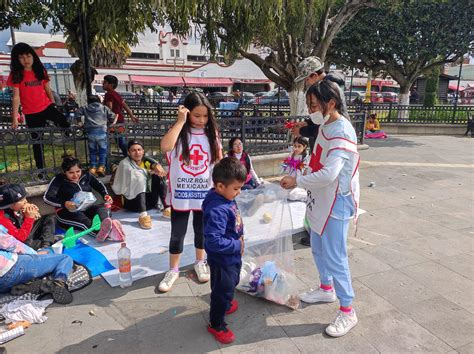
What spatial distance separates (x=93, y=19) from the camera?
6.24m

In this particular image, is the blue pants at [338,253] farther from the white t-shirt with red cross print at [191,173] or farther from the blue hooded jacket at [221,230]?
the white t-shirt with red cross print at [191,173]

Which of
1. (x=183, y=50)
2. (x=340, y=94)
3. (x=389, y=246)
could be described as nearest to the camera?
(x=340, y=94)

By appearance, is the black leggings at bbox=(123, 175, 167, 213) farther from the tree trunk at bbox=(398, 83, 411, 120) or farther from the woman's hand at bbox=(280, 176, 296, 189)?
the tree trunk at bbox=(398, 83, 411, 120)

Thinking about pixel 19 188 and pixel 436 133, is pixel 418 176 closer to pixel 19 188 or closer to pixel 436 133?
pixel 19 188

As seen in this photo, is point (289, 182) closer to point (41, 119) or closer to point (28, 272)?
point (28, 272)

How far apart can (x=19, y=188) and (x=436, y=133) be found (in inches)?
602

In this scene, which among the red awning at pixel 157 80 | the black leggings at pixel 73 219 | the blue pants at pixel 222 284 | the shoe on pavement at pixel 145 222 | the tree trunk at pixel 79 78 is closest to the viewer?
the blue pants at pixel 222 284

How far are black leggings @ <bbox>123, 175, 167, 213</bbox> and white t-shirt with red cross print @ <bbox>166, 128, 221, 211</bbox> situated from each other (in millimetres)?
2039

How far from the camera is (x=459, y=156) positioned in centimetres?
1001

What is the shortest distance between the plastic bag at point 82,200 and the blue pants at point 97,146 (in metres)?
1.01

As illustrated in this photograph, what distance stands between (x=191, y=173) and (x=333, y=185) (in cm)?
121

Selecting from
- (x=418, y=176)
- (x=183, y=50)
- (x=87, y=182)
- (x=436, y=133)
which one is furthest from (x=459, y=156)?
(x=183, y=50)

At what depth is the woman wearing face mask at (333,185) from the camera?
8.23ft

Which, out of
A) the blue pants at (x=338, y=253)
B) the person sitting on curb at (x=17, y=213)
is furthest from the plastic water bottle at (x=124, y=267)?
the blue pants at (x=338, y=253)
